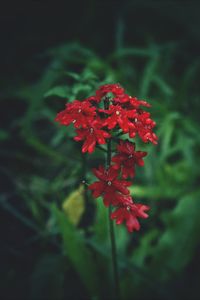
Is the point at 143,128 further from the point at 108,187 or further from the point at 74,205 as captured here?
the point at 74,205

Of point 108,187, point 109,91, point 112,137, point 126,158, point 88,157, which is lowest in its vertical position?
point 108,187

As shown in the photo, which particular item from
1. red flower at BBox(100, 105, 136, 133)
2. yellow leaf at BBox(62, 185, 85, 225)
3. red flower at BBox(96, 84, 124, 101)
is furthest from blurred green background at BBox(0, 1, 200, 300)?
red flower at BBox(100, 105, 136, 133)

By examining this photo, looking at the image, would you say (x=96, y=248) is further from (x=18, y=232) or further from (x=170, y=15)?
(x=170, y=15)

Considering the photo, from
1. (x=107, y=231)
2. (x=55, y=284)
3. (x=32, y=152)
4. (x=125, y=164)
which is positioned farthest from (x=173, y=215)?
(x=32, y=152)

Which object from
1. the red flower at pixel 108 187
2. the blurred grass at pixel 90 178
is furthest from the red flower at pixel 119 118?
the blurred grass at pixel 90 178

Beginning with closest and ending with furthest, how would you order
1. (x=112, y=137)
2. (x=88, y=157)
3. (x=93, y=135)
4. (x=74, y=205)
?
(x=93, y=135) → (x=112, y=137) → (x=74, y=205) → (x=88, y=157)

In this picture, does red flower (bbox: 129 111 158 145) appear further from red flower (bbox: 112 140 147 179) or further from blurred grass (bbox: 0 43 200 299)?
blurred grass (bbox: 0 43 200 299)

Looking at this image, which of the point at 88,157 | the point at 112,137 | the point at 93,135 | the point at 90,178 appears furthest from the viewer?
the point at 88,157

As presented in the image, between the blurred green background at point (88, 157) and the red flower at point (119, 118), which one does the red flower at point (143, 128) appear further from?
the blurred green background at point (88, 157)

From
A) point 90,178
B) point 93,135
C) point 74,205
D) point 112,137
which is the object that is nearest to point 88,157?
point 90,178
